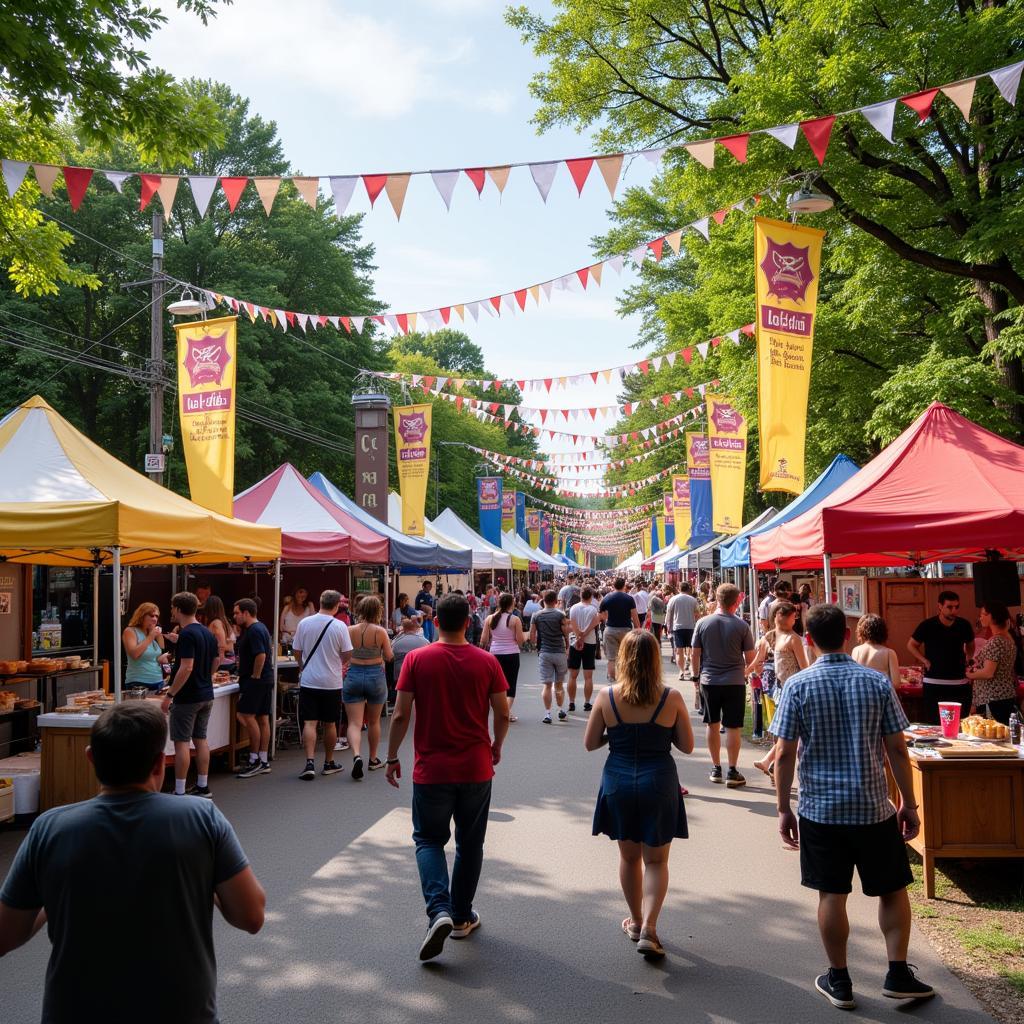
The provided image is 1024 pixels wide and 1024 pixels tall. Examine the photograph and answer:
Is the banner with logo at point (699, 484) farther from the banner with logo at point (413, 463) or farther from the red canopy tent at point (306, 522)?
the red canopy tent at point (306, 522)

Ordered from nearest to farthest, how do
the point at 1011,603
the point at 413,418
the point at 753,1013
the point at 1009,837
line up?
the point at 753,1013, the point at 1009,837, the point at 1011,603, the point at 413,418

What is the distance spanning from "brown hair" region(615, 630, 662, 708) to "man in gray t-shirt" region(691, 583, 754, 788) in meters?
4.15

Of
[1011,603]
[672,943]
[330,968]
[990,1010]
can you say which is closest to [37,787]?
[330,968]

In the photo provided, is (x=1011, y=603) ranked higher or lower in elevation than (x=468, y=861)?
higher

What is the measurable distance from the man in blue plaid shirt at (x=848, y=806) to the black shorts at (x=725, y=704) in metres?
4.51

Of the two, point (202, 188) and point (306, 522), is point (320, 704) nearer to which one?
point (306, 522)

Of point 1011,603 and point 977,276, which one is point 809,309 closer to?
point 1011,603

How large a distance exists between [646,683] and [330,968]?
6.89ft

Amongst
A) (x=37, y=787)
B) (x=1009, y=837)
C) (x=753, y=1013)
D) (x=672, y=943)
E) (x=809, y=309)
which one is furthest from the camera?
(x=809, y=309)

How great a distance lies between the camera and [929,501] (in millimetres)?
7559

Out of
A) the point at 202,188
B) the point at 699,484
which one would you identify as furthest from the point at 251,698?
the point at 699,484

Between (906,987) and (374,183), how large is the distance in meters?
7.45

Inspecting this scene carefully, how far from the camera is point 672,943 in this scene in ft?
15.5

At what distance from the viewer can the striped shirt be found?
3.98 m
